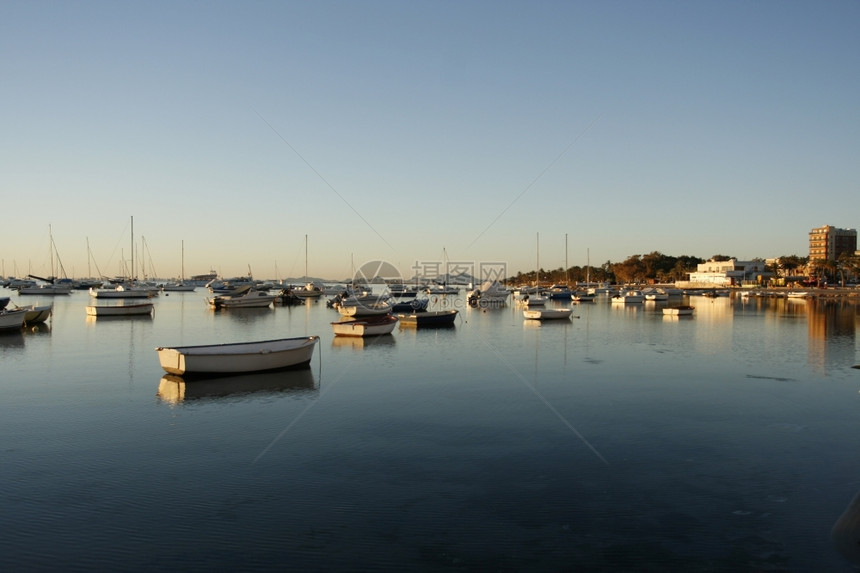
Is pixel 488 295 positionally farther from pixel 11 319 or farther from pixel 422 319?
pixel 11 319

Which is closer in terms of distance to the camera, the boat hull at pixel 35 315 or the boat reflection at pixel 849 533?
the boat reflection at pixel 849 533

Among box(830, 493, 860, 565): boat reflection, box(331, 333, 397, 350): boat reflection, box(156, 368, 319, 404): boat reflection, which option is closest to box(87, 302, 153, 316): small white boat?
box(331, 333, 397, 350): boat reflection

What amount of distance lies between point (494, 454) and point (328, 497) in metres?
4.13

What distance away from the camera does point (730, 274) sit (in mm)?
170375

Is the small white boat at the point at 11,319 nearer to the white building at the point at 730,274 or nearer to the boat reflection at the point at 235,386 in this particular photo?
the boat reflection at the point at 235,386

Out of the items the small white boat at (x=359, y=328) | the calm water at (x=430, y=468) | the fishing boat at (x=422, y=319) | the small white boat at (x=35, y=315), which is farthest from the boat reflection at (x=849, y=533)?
the small white boat at (x=35, y=315)

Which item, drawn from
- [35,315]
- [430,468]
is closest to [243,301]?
[35,315]

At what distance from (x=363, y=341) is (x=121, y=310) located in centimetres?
3386

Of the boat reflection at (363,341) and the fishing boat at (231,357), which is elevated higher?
the fishing boat at (231,357)

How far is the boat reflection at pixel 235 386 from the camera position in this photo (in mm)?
20156

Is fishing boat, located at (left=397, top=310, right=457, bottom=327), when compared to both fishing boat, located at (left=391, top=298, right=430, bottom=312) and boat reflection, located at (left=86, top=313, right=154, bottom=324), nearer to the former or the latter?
fishing boat, located at (left=391, top=298, right=430, bottom=312)

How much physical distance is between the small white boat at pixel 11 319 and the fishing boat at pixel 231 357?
24.6 m

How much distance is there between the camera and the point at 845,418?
16719mm

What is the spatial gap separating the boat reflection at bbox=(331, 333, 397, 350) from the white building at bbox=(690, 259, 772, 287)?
150 metres
